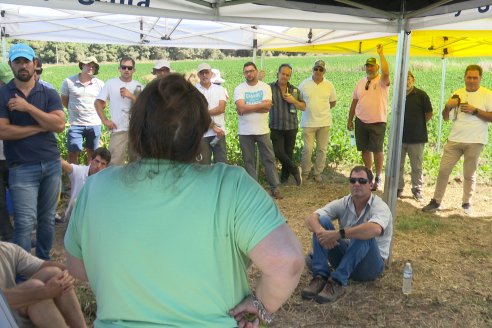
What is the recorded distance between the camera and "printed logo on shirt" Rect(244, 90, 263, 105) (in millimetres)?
7176

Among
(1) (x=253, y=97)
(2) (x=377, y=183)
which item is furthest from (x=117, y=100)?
(2) (x=377, y=183)

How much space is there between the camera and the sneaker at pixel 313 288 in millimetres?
4102

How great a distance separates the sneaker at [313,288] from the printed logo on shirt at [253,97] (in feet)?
11.6

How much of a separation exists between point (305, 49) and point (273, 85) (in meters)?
1.65

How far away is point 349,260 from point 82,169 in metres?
2.65

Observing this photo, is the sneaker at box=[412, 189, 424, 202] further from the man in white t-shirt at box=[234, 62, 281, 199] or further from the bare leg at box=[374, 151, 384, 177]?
the man in white t-shirt at box=[234, 62, 281, 199]

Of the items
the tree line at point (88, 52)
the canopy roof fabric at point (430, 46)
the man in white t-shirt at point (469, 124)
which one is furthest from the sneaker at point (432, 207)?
the tree line at point (88, 52)

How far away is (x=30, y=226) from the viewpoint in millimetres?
3945

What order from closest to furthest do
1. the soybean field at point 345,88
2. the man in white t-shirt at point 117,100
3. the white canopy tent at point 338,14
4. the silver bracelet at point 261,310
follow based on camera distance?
the silver bracelet at point 261,310 < the white canopy tent at point 338,14 < the man in white t-shirt at point 117,100 < the soybean field at point 345,88

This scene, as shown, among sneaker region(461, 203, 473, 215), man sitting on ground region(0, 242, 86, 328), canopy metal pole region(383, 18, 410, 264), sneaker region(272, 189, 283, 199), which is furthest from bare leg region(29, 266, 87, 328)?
sneaker region(461, 203, 473, 215)

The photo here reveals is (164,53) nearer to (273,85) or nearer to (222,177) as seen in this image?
(273,85)

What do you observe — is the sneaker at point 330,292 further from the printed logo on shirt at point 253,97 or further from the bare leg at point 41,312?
the printed logo on shirt at point 253,97

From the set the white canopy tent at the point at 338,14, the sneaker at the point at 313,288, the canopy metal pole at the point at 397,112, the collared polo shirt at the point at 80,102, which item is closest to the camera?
the white canopy tent at the point at 338,14

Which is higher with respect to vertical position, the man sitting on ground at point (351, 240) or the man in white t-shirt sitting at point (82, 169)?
the man in white t-shirt sitting at point (82, 169)
